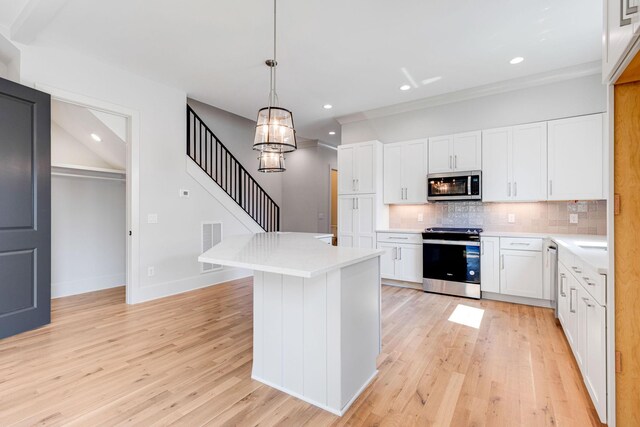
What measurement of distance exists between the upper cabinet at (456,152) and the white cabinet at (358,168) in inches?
35.0

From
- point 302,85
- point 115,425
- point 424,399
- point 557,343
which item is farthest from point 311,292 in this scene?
point 302,85

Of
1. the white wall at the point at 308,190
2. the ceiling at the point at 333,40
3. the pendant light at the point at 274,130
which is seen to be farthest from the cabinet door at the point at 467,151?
the white wall at the point at 308,190

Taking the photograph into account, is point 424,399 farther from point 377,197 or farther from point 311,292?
point 377,197

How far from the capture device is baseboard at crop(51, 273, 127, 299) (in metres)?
4.07

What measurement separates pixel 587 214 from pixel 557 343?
205 cm

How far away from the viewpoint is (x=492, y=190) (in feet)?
13.7

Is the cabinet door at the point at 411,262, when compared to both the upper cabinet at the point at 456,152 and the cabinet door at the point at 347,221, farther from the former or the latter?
the upper cabinet at the point at 456,152

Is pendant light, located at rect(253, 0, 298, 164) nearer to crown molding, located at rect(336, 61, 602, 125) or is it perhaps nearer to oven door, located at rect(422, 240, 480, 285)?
oven door, located at rect(422, 240, 480, 285)

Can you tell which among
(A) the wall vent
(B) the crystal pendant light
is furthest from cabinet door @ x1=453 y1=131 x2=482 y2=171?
(A) the wall vent

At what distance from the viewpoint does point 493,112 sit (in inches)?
169

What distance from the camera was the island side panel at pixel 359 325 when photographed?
1.83 meters

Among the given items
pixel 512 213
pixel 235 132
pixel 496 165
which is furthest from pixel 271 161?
pixel 235 132

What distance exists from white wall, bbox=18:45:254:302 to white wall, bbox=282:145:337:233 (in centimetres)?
308

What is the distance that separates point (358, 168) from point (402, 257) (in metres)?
1.64
